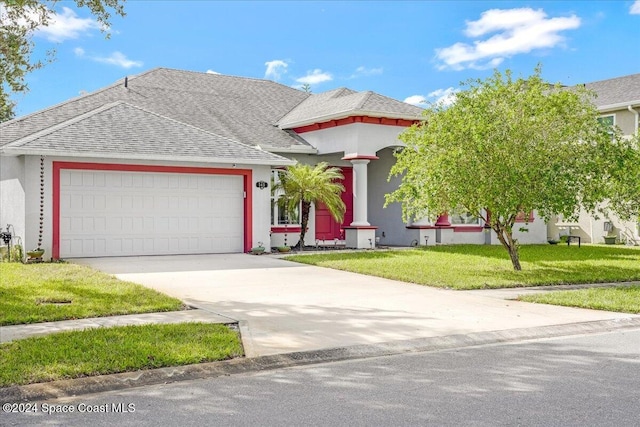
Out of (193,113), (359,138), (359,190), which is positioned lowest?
(359,190)

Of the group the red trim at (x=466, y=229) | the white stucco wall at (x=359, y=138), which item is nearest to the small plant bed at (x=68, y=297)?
the white stucco wall at (x=359, y=138)

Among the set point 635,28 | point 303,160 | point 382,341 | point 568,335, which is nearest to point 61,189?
point 303,160

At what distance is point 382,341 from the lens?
7.85 meters

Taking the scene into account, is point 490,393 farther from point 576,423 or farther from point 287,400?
point 287,400

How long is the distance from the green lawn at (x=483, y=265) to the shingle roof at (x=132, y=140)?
4069 millimetres

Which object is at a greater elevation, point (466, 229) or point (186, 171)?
point (186, 171)

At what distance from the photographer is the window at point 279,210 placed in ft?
69.5

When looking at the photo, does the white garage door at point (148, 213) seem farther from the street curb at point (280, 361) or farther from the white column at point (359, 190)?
the street curb at point (280, 361)

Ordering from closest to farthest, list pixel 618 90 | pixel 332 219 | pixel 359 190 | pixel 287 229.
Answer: pixel 359 190, pixel 287 229, pixel 332 219, pixel 618 90

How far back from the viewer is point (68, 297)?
10.6 m

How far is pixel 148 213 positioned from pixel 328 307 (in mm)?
10041

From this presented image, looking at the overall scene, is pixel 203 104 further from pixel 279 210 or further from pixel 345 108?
pixel 345 108

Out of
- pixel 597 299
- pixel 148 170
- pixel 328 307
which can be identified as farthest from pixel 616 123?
pixel 328 307

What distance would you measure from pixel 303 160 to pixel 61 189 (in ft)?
28.7
